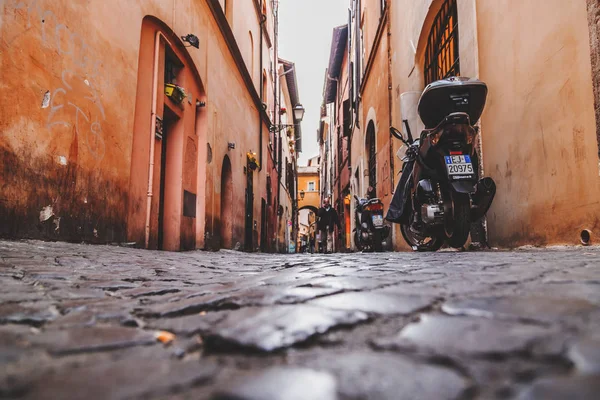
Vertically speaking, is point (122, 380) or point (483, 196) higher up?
point (483, 196)

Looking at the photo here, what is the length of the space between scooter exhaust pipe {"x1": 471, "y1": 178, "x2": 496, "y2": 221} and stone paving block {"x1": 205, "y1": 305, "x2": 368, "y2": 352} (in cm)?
314

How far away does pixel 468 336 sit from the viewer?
81 cm

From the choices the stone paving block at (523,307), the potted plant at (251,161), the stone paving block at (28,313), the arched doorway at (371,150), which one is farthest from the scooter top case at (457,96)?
the potted plant at (251,161)

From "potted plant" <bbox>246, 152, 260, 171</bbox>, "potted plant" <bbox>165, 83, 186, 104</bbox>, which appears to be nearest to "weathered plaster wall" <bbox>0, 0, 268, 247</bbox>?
"potted plant" <bbox>165, 83, 186, 104</bbox>

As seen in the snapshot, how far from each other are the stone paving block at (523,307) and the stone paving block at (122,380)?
618 mm

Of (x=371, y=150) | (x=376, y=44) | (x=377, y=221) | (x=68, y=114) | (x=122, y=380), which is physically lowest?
(x=122, y=380)

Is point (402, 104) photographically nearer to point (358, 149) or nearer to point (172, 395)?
point (358, 149)

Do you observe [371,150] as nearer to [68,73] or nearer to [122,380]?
[68,73]

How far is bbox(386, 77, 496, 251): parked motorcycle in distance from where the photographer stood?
3.56 metres

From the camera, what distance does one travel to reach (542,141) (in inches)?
141

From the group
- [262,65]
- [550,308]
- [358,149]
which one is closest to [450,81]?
[550,308]

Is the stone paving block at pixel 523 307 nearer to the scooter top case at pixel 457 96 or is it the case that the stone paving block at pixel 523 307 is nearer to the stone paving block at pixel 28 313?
the stone paving block at pixel 28 313

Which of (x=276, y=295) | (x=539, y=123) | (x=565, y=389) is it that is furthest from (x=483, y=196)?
(x=565, y=389)

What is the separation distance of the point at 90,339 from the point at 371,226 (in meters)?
6.76
